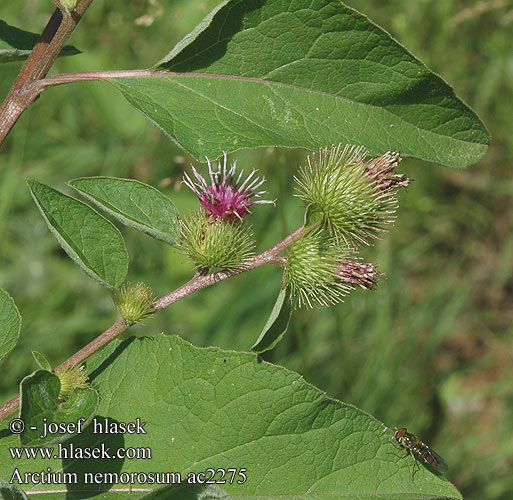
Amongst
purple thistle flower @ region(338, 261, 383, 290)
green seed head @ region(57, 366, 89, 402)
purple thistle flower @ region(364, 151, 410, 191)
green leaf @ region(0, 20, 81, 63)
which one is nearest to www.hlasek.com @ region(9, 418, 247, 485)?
green seed head @ region(57, 366, 89, 402)

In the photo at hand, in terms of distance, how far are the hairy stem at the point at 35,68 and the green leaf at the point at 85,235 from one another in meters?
0.17

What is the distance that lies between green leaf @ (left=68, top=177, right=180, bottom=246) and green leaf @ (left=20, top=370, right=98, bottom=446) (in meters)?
0.43

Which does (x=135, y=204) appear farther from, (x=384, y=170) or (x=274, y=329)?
(x=384, y=170)

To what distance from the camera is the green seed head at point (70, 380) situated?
1504 mm

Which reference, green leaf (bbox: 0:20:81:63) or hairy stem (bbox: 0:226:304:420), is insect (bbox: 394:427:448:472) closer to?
hairy stem (bbox: 0:226:304:420)

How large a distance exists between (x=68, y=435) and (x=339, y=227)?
33.0 inches

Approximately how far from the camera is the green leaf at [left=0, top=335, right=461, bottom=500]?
1577 mm

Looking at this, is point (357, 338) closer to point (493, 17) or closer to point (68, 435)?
point (493, 17)

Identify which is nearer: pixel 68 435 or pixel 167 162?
pixel 68 435

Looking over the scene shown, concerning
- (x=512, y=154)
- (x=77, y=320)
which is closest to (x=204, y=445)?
(x=77, y=320)

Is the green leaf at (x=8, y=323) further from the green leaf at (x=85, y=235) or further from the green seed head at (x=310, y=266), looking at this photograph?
the green seed head at (x=310, y=266)

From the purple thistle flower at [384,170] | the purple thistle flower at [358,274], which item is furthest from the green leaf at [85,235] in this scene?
the purple thistle flower at [384,170]

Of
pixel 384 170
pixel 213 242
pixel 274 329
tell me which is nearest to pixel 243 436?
pixel 274 329

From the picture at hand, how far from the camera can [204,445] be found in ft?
5.15
